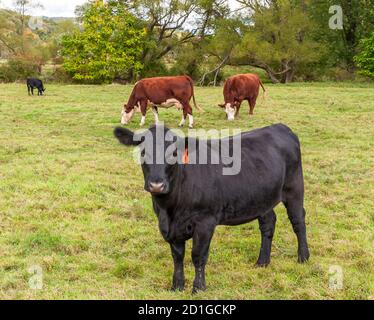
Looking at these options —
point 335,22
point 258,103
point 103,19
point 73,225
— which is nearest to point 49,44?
point 103,19

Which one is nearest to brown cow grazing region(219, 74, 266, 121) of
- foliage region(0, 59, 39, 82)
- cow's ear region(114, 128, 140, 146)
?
cow's ear region(114, 128, 140, 146)

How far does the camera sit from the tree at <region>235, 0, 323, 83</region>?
1286 inches

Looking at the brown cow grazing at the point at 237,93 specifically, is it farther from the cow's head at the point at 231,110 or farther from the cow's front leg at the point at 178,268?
the cow's front leg at the point at 178,268

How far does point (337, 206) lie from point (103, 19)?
31389 millimetres

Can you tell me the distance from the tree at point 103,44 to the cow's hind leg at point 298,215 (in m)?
31.1

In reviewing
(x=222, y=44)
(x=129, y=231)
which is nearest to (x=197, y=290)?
(x=129, y=231)

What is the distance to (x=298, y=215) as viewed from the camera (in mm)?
5141

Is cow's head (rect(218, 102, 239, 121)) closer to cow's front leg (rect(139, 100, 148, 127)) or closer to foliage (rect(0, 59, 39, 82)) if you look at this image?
cow's front leg (rect(139, 100, 148, 127))

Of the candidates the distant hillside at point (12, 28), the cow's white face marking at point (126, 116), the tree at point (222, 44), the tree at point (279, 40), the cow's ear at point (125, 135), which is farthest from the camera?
the distant hillside at point (12, 28)

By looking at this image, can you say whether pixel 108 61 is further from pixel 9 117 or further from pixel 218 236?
pixel 218 236

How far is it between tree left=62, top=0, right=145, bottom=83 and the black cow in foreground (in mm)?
31124

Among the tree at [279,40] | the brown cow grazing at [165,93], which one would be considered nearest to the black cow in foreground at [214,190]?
the brown cow grazing at [165,93]

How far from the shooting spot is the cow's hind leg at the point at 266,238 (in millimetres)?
5082
